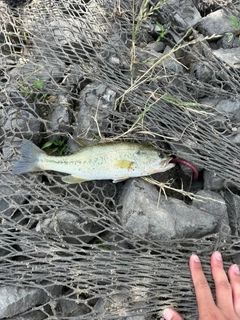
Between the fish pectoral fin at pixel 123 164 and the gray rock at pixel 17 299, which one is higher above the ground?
the fish pectoral fin at pixel 123 164

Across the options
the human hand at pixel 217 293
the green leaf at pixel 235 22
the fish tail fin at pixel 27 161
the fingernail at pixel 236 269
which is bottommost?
the human hand at pixel 217 293

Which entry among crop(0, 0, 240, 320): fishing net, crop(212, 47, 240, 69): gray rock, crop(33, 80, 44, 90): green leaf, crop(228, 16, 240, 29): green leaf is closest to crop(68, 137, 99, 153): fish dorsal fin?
crop(0, 0, 240, 320): fishing net

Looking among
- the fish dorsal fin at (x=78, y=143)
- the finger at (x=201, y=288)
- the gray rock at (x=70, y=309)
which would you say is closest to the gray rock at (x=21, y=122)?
the fish dorsal fin at (x=78, y=143)

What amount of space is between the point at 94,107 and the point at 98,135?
35 cm

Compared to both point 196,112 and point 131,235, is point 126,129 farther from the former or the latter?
point 131,235

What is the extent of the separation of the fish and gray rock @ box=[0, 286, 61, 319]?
48.5 inches

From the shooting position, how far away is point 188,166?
3945 mm

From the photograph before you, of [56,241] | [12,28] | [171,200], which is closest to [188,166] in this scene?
[171,200]

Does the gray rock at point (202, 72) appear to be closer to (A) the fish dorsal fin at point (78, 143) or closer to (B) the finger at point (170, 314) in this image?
(A) the fish dorsal fin at point (78, 143)

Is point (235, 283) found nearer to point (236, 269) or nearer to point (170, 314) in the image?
point (236, 269)

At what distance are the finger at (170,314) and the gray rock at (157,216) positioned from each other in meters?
0.71

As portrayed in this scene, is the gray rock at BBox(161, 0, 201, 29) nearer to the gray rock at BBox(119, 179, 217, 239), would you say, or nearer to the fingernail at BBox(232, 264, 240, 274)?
the gray rock at BBox(119, 179, 217, 239)

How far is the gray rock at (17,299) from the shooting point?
3.43 m

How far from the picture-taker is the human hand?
323 cm
